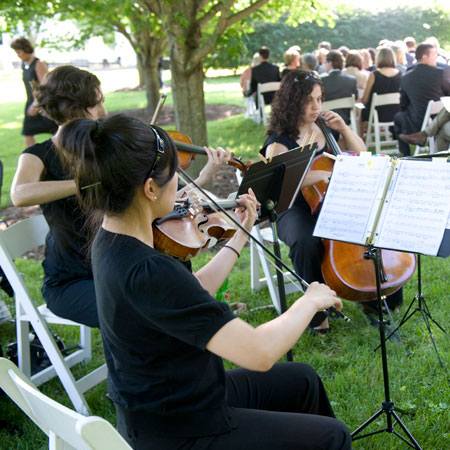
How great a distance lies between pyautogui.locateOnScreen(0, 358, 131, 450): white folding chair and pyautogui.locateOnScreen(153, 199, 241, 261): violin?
0.80 meters

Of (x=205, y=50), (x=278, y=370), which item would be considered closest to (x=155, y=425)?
(x=278, y=370)

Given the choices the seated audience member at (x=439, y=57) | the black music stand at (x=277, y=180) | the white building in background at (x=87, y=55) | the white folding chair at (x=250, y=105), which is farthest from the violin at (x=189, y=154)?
the white building in background at (x=87, y=55)

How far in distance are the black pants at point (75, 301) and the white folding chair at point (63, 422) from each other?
3.39 feet

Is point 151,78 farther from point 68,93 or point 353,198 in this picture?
point 353,198

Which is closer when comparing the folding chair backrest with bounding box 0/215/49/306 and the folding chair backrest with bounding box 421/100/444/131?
the folding chair backrest with bounding box 0/215/49/306

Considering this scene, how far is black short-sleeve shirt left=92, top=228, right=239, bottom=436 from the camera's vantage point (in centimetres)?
138

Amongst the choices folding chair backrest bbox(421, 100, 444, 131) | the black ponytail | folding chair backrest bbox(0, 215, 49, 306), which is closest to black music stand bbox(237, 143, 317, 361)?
the black ponytail

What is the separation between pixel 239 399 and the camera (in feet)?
5.97

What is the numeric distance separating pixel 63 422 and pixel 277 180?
1638mm

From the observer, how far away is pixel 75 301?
2580mm

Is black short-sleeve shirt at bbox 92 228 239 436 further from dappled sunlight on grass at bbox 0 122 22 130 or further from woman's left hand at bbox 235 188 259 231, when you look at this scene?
dappled sunlight on grass at bbox 0 122 22 130

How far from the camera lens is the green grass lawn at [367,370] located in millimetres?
2453

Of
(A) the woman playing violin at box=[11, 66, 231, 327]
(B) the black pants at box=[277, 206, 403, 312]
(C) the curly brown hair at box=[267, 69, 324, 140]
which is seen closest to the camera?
(A) the woman playing violin at box=[11, 66, 231, 327]

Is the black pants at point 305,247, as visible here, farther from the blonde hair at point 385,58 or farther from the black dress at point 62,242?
the blonde hair at point 385,58
